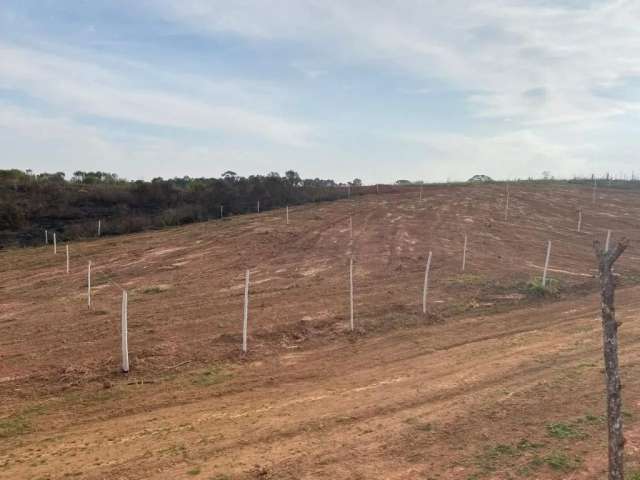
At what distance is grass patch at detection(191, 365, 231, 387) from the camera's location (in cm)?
862

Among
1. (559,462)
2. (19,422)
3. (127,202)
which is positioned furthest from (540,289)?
(127,202)

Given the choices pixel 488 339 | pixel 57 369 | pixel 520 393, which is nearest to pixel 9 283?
pixel 57 369

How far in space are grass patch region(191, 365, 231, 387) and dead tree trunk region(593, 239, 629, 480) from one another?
20.4 feet

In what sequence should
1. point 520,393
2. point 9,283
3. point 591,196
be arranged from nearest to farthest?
point 520,393, point 9,283, point 591,196

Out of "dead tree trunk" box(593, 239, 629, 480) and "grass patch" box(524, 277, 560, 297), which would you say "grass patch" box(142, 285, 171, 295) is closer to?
"grass patch" box(524, 277, 560, 297)

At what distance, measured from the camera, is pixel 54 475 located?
559 centimetres

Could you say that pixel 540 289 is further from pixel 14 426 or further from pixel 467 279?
pixel 14 426

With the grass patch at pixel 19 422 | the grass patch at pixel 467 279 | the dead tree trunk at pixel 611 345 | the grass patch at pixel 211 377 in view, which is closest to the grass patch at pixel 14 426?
the grass patch at pixel 19 422

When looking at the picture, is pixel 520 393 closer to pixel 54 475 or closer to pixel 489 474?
pixel 489 474

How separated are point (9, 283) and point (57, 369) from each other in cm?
1128

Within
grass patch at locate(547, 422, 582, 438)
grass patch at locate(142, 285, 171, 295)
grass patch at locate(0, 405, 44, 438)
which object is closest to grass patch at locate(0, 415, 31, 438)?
grass patch at locate(0, 405, 44, 438)

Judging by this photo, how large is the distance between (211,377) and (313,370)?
5.84 feet

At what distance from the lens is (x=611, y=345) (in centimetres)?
359

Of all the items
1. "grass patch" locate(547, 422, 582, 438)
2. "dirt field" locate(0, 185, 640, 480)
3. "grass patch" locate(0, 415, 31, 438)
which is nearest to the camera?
"dirt field" locate(0, 185, 640, 480)
